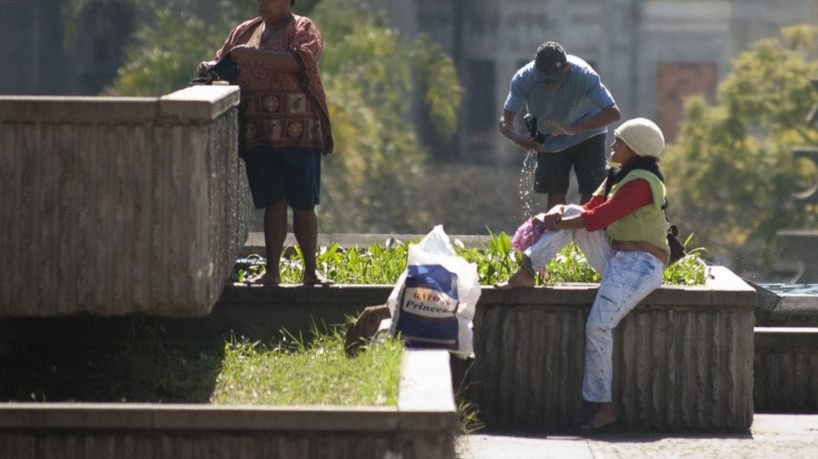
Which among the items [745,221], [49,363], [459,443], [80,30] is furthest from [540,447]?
[80,30]

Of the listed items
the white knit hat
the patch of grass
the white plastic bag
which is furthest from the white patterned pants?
the patch of grass

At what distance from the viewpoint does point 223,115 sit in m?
7.11

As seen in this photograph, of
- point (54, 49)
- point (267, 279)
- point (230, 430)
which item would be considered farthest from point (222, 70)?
point (54, 49)

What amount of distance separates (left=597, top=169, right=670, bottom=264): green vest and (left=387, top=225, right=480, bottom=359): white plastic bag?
2.94 feet

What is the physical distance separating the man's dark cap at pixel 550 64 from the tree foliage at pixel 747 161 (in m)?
19.1

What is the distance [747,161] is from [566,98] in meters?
19.5

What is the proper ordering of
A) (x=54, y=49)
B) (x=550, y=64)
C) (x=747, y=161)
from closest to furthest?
(x=550, y=64)
(x=747, y=161)
(x=54, y=49)

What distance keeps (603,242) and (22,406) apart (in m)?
3.17

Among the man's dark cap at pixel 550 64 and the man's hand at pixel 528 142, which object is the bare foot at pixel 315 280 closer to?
the man's hand at pixel 528 142

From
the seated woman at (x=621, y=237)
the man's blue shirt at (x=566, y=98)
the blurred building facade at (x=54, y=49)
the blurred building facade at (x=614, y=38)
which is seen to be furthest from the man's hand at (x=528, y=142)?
the blurred building facade at (x=614, y=38)

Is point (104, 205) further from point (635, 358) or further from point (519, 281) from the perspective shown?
point (635, 358)

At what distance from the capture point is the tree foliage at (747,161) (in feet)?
91.3

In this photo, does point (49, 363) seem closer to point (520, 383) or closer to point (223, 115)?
point (223, 115)

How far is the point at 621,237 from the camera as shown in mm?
7652
